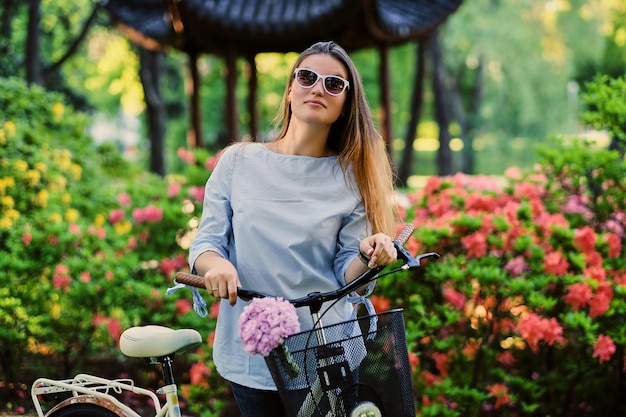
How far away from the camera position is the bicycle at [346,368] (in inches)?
69.9

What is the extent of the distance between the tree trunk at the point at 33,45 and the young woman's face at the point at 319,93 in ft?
31.3

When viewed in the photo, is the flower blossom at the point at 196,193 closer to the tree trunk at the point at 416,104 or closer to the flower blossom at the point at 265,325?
the flower blossom at the point at 265,325

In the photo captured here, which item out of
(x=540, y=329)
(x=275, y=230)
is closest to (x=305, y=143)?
(x=275, y=230)

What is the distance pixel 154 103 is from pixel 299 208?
14460 mm

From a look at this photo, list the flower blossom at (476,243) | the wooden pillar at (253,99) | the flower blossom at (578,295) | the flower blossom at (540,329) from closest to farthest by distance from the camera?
the flower blossom at (540,329)
the flower blossom at (578,295)
the flower blossom at (476,243)
the wooden pillar at (253,99)

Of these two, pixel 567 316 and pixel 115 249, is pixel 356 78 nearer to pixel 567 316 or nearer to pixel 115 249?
pixel 567 316

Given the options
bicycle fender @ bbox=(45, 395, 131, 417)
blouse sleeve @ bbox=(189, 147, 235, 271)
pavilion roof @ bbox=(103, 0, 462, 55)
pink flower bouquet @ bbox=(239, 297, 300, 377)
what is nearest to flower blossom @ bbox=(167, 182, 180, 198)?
bicycle fender @ bbox=(45, 395, 131, 417)

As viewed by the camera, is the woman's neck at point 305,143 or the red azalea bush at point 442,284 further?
the red azalea bush at point 442,284

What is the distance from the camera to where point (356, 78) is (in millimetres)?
2203

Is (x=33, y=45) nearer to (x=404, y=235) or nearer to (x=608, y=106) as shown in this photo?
(x=608, y=106)

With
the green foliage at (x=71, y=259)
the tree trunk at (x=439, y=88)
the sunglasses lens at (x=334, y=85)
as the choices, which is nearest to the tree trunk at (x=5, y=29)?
the green foliage at (x=71, y=259)

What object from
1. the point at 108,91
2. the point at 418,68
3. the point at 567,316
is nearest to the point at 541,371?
the point at 567,316

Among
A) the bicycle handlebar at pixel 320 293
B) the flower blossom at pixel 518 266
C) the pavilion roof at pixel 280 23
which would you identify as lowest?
the flower blossom at pixel 518 266

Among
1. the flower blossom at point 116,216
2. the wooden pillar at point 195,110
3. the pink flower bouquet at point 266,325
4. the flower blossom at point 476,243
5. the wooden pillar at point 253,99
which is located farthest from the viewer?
the wooden pillar at point 195,110
